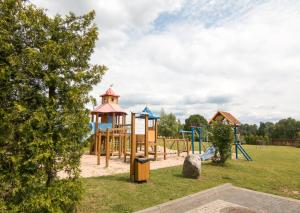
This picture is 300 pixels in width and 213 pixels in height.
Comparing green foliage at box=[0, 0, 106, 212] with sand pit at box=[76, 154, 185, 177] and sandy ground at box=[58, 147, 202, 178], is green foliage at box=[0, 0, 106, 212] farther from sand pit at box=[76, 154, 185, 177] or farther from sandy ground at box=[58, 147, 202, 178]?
sand pit at box=[76, 154, 185, 177]

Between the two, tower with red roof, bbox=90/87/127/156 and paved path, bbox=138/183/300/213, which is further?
tower with red roof, bbox=90/87/127/156

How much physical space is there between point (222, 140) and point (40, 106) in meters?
10.1

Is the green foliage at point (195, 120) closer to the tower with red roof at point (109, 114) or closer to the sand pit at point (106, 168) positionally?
the tower with red roof at point (109, 114)

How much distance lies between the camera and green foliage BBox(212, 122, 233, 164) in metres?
11.3

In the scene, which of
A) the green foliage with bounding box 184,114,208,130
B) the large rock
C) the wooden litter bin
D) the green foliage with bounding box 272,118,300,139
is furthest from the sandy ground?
the green foliage with bounding box 272,118,300,139

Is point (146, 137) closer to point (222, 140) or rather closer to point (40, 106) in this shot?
point (222, 140)

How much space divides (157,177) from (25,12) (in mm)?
6543

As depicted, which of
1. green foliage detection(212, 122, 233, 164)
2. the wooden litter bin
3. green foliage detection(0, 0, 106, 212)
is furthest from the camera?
green foliage detection(212, 122, 233, 164)

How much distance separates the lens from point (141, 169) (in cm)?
691

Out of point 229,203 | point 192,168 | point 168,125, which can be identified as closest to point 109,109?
point 192,168

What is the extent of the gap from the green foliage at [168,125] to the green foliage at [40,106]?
5068 cm

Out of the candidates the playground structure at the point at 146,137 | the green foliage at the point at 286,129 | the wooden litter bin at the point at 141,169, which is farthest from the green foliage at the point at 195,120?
the wooden litter bin at the point at 141,169

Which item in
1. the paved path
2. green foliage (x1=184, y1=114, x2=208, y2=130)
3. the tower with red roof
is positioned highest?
A: green foliage (x1=184, y1=114, x2=208, y2=130)

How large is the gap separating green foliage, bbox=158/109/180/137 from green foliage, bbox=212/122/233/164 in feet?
139
